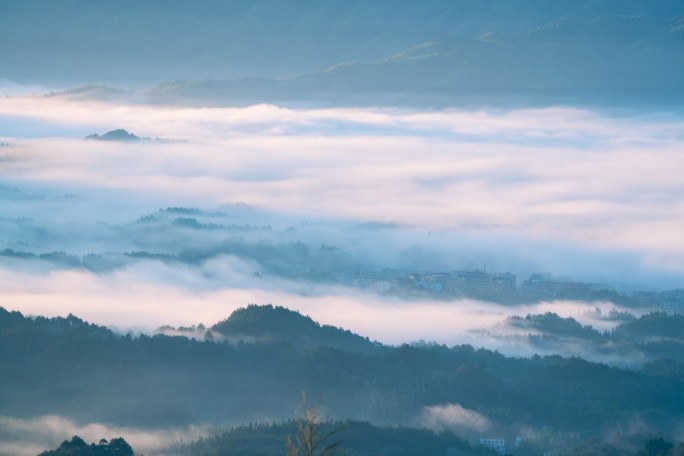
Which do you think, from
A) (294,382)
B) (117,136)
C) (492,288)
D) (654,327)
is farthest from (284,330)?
(117,136)

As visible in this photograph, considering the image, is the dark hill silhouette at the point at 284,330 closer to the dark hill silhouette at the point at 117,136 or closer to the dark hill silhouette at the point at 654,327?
the dark hill silhouette at the point at 654,327

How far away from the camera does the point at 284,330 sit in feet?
228

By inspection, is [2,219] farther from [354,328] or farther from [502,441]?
[502,441]

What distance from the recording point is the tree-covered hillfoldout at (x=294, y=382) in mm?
56406

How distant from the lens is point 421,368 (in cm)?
6331

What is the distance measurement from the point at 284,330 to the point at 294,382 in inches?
368

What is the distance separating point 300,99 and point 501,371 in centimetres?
10050

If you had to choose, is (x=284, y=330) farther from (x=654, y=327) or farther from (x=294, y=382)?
(x=654, y=327)

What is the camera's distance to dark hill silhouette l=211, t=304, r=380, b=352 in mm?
68625

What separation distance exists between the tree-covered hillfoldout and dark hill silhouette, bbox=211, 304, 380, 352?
80mm

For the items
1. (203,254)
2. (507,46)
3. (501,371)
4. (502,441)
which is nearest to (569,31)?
(507,46)

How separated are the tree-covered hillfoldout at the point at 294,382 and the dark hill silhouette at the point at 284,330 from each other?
0.26 feet

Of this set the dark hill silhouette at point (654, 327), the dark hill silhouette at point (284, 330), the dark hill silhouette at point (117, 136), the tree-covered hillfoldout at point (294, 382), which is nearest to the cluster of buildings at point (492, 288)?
the dark hill silhouette at point (654, 327)

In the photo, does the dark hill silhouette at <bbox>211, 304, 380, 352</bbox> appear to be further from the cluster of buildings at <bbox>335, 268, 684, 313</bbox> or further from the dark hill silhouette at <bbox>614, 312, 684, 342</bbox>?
the cluster of buildings at <bbox>335, 268, 684, 313</bbox>
